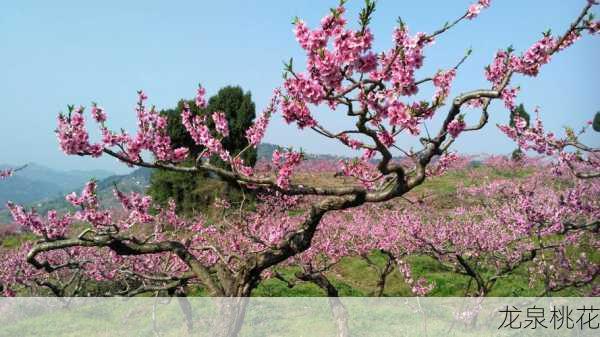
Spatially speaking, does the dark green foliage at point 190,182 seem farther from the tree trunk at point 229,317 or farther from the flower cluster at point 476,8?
the flower cluster at point 476,8

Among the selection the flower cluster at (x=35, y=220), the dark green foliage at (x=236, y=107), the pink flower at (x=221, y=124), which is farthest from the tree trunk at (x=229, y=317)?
the dark green foliage at (x=236, y=107)

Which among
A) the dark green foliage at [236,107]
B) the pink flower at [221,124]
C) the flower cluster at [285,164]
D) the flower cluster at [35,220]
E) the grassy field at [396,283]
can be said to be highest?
the dark green foliage at [236,107]

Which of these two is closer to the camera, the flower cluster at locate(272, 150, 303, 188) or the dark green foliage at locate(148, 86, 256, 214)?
the flower cluster at locate(272, 150, 303, 188)

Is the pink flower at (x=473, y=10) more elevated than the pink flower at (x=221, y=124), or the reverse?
the pink flower at (x=473, y=10)

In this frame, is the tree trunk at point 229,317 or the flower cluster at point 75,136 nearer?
the flower cluster at point 75,136

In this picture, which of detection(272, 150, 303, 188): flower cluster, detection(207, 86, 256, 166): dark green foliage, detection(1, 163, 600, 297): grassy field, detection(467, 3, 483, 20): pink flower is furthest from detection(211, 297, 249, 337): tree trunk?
detection(207, 86, 256, 166): dark green foliage

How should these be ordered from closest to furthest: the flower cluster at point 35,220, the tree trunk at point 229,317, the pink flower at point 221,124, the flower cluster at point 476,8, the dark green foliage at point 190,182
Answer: the flower cluster at point 476,8, the tree trunk at point 229,317, the pink flower at point 221,124, the flower cluster at point 35,220, the dark green foliage at point 190,182

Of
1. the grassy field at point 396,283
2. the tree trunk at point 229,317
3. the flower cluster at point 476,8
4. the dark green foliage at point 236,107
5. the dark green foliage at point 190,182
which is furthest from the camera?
the dark green foliage at point 236,107

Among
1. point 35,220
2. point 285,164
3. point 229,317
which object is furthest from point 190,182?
point 285,164

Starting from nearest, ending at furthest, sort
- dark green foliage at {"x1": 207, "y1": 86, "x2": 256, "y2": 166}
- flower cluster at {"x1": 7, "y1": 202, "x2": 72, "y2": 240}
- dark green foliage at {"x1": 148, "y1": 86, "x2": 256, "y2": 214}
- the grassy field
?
flower cluster at {"x1": 7, "y1": 202, "x2": 72, "y2": 240}, the grassy field, dark green foliage at {"x1": 148, "y1": 86, "x2": 256, "y2": 214}, dark green foliage at {"x1": 207, "y1": 86, "x2": 256, "y2": 166}

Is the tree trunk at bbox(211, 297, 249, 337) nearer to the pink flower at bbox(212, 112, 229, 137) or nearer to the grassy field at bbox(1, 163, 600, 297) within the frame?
the pink flower at bbox(212, 112, 229, 137)

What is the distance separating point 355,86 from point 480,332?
8.56 meters

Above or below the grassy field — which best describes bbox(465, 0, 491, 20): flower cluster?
above

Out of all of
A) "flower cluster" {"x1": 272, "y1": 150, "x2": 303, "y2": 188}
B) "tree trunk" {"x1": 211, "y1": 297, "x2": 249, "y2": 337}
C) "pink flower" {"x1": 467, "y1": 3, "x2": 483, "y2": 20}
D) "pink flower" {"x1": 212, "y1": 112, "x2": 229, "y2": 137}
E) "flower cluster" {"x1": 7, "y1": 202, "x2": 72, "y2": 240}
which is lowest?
"tree trunk" {"x1": 211, "y1": 297, "x2": 249, "y2": 337}
